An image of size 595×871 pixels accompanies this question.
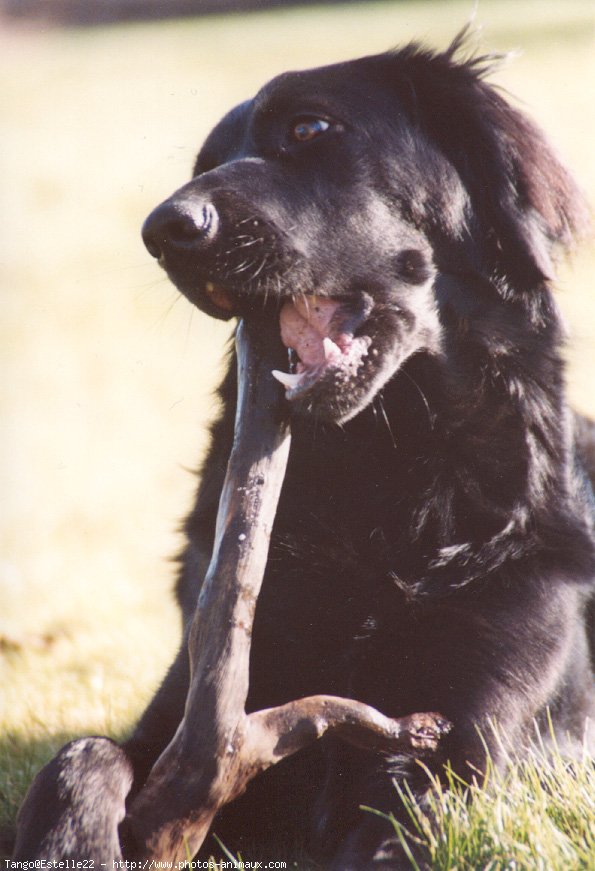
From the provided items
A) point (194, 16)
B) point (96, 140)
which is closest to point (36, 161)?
point (96, 140)

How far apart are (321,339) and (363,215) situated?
0.33 m

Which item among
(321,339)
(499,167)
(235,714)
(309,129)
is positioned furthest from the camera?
(499,167)

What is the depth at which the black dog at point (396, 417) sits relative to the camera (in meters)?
2.34

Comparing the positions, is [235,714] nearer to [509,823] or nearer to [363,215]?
[509,823]

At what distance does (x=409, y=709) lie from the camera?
2.31m

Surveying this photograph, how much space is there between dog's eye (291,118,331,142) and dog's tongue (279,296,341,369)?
16.8 inches

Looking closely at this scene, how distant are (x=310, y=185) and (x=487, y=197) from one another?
1.63 ft

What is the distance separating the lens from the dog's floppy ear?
265 cm

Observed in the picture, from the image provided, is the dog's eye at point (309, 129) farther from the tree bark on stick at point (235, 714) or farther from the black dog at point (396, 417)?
the tree bark on stick at point (235, 714)

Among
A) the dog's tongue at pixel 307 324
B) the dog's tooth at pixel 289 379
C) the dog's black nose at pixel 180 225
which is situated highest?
the dog's black nose at pixel 180 225

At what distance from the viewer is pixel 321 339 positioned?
242 centimetres

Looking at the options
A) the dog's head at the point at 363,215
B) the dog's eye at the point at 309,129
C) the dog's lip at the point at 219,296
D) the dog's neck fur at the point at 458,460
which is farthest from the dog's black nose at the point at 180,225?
the dog's neck fur at the point at 458,460

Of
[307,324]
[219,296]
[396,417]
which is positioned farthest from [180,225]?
[396,417]

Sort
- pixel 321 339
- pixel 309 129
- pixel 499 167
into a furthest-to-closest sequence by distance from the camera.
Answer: pixel 499 167 → pixel 309 129 → pixel 321 339
